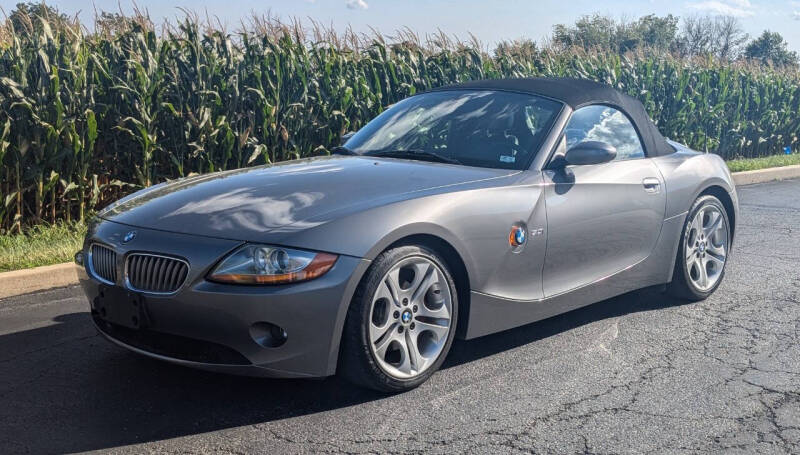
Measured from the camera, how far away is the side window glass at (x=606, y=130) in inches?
216

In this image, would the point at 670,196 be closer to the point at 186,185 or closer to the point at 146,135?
the point at 186,185

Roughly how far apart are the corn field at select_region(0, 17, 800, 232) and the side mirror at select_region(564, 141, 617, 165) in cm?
527

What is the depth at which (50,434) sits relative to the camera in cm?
379

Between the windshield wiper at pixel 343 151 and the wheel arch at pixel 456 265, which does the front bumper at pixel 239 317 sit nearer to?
the wheel arch at pixel 456 265

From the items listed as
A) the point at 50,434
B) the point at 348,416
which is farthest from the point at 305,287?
the point at 50,434

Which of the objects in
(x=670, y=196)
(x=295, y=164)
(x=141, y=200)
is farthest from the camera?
(x=670, y=196)

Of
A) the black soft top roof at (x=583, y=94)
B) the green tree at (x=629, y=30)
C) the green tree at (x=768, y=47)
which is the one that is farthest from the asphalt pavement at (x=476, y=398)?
the green tree at (x=768, y=47)

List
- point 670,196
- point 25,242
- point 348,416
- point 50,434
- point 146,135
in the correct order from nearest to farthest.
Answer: point 50,434 → point 348,416 → point 670,196 → point 25,242 → point 146,135

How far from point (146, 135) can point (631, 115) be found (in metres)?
5.11

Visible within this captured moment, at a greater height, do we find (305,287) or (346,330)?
(305,287)

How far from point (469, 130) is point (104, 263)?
2215mm

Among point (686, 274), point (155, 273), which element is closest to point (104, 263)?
point (155, 273)

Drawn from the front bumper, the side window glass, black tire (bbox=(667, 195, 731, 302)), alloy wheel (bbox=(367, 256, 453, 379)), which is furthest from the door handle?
the front bumper

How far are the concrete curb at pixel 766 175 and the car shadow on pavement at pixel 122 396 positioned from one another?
11.4 meters
